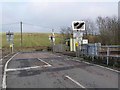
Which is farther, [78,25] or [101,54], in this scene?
[78,25]

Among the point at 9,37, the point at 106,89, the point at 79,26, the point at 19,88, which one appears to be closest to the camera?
the point at 106,89

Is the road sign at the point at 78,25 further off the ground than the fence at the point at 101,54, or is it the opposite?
the road sign at the point at 78,25

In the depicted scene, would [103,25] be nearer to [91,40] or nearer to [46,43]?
[91,40]

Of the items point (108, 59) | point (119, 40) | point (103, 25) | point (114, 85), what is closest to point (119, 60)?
point (108, 59)

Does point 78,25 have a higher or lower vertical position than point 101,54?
higher

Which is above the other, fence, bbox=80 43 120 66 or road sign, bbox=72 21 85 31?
road sign, bbox=72 21 85 31

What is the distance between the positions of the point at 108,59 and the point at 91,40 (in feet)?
199

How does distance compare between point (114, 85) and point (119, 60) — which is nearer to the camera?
point (114, 85)

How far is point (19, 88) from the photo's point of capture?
12062mm

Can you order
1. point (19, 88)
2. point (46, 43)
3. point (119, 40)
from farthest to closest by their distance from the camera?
point (46, 43)
point (119, 40)
point (19, 88)

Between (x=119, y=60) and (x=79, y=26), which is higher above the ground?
(x=79, y=26)

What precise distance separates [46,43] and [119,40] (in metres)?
51.3

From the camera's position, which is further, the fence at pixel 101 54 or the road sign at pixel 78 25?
the road sign at pixel 78 25

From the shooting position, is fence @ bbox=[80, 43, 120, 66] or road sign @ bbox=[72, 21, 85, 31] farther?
road sign @ bbox=[72, 21, 85, 31]
